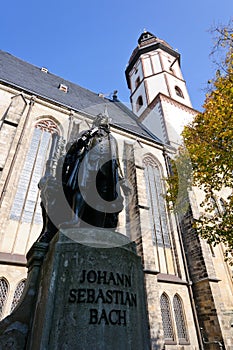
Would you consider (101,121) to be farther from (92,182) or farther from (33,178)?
(33,178)

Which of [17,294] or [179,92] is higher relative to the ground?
[179,92]

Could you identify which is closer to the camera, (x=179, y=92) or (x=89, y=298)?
(x=89, y=298)

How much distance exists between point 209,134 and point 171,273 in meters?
6.75

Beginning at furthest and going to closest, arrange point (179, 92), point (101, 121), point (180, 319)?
point (179, 92) < point (180, 319) < point (101, 121)

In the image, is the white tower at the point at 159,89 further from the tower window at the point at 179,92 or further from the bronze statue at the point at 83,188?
the bronze statue at the point at 83,188

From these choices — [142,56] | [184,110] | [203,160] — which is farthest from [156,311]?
[142,56]

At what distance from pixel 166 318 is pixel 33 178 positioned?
26.1ft

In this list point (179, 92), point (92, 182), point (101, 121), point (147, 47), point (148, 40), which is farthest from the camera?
point (148, 40)

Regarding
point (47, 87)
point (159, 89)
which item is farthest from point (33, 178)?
point (159, 89)

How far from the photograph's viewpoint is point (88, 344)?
5.61 feet

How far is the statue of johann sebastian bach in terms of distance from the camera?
274 centimetres

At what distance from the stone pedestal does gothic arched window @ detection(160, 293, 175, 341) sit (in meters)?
7.97

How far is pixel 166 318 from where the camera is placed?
876 cm

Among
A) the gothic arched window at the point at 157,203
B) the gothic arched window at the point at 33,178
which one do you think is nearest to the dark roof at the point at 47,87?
the gothic arched window at the point at 157,203
